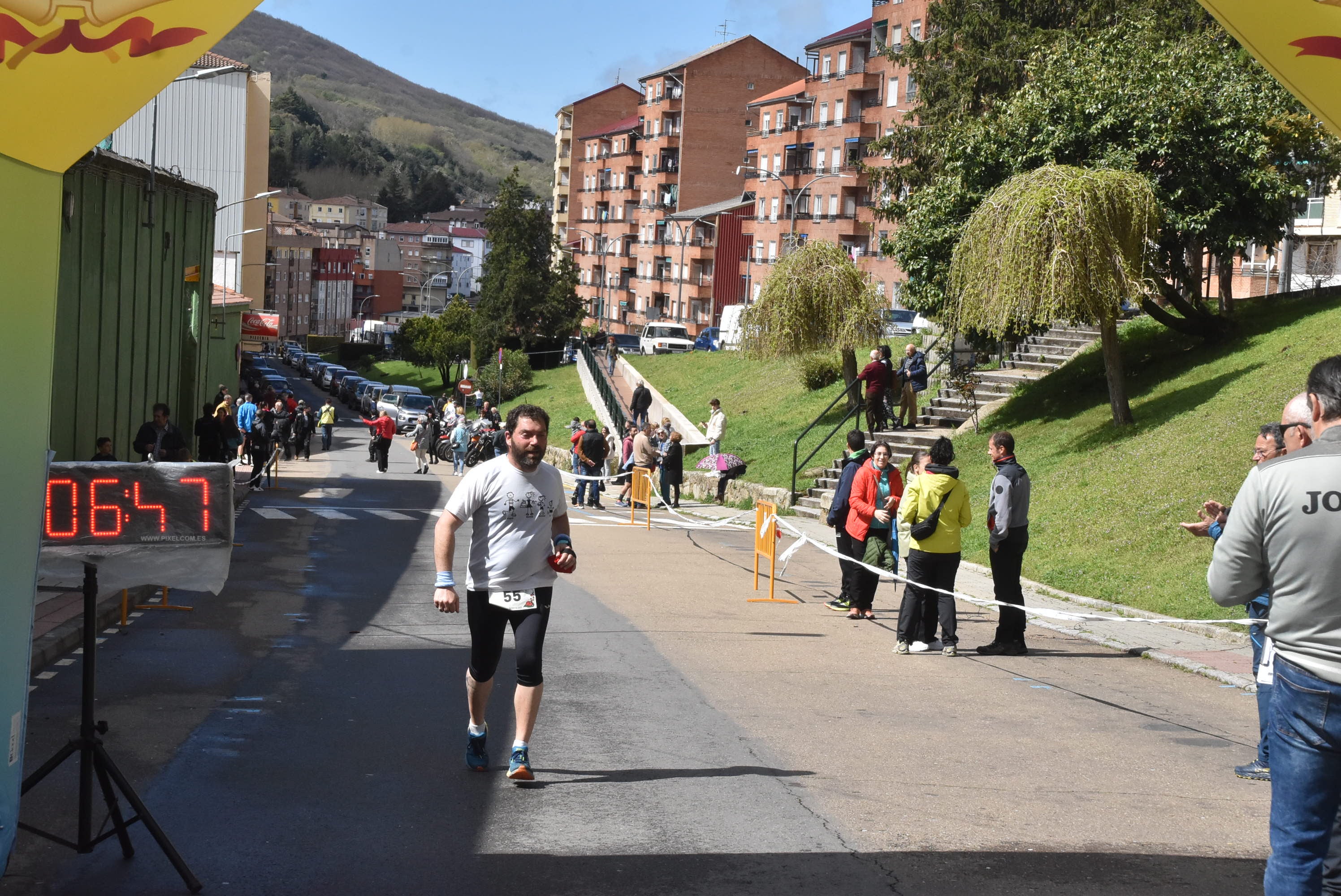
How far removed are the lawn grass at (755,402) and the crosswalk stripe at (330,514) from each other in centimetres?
857

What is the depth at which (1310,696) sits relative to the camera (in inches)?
159

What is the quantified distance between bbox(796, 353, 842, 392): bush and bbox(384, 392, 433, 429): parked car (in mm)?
23790

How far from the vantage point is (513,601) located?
265 inches

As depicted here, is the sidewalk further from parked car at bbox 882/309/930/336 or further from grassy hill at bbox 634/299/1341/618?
parked car at bbox 882/309/930/336

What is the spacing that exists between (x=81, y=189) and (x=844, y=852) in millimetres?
16458

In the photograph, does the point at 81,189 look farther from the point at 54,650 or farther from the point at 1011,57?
the point at 1011,57

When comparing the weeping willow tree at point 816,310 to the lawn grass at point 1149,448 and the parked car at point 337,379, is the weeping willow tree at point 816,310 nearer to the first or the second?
the lawn grass at point 1149,448

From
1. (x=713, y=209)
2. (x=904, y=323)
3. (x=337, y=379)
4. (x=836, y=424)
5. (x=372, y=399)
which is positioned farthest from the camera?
(x=713, y=209)

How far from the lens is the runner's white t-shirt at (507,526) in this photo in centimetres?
679

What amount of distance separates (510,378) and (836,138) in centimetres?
2452

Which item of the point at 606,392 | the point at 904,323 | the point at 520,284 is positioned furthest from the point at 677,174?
the point at 606,392

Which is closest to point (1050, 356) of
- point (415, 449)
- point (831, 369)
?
point (831, 369)

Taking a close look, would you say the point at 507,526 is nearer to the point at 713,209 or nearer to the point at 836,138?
the point at 836,138

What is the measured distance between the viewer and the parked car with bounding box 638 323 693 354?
6744 cm
